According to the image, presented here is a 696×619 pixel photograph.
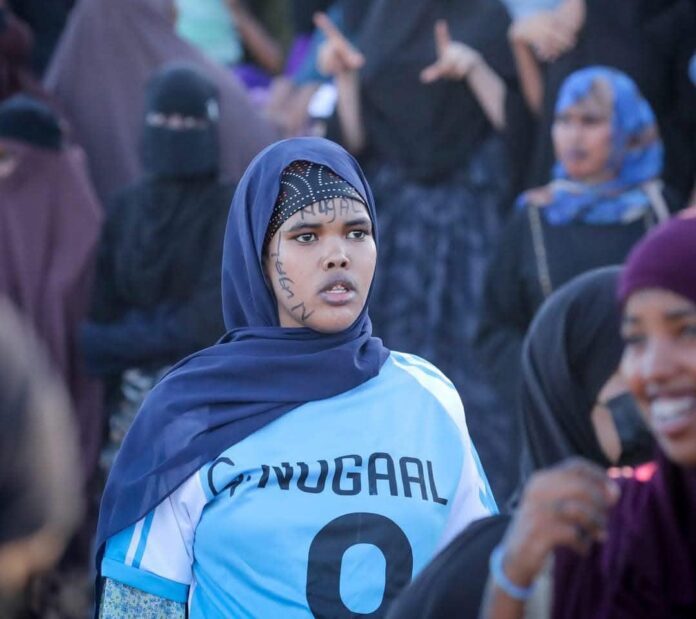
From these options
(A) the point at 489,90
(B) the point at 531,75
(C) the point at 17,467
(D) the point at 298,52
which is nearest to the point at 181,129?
(A) the point at 489,90

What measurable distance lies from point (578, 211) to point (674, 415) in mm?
3301

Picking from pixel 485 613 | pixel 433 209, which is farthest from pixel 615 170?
pixel 485 613

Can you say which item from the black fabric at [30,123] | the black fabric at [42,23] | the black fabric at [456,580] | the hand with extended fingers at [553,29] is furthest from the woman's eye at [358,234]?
the black fabric at [42,23]

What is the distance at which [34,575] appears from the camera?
2.91 m

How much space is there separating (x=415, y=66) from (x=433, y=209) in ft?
2.12

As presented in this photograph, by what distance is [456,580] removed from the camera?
2.43 m

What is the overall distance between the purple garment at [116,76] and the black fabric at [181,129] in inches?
34.9

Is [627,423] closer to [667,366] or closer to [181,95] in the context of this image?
[667,366]

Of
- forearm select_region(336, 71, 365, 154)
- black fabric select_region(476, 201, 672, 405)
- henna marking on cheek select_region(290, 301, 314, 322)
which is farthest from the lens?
forearm select_region(336, 71, 365, 154)

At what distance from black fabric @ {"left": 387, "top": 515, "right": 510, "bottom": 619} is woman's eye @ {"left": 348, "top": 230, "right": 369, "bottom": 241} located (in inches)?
42.8

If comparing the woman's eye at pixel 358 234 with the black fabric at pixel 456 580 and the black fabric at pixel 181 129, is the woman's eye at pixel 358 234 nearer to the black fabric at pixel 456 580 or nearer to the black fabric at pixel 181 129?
the black fabric at pixel 456 580

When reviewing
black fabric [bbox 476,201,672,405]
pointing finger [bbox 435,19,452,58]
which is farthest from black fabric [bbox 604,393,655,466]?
pointing finger [bbox 435,19,452,58]

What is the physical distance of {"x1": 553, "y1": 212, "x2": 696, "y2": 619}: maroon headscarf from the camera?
81.5 inches

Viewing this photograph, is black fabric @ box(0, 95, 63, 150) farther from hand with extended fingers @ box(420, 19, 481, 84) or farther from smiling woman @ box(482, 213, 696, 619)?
smiling woman @ box(482, 213, 696, 619)
